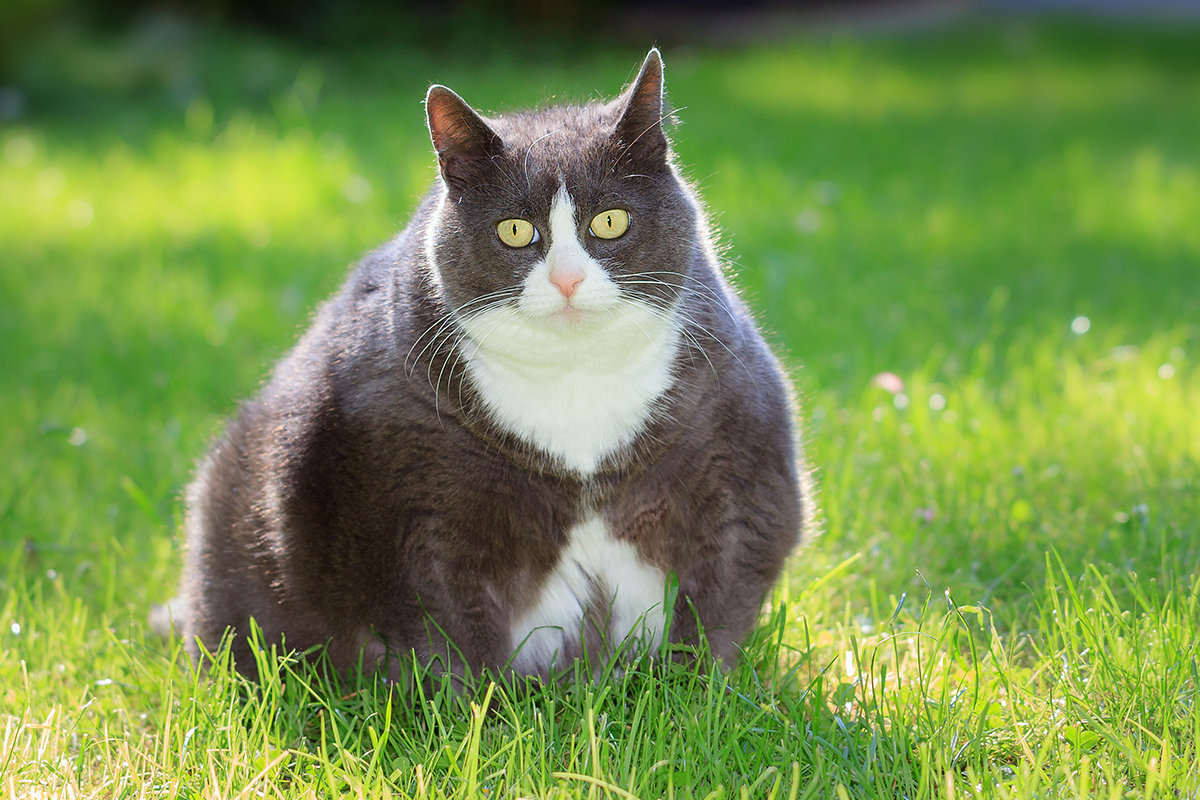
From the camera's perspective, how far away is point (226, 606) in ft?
7.49

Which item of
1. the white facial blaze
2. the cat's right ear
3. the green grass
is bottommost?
the green grass

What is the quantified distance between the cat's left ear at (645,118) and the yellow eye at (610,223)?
0.11 metres

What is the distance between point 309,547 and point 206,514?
347mm

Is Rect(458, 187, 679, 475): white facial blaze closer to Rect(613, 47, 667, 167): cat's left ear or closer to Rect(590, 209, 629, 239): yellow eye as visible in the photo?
Rect(590, 209, 629, 239): yellow eye

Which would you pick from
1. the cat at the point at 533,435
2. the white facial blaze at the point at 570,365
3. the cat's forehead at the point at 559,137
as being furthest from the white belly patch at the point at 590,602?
the cat's forehead at the point at 559,137

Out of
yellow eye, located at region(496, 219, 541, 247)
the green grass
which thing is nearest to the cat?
yellow eye, located at region(496, 219, 541, 247)

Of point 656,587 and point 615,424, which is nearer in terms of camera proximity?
point 615,424

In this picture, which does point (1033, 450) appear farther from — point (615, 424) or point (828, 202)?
point (828, 202)

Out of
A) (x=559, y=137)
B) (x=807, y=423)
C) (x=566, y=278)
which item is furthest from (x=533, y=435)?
(x=807, y=423)

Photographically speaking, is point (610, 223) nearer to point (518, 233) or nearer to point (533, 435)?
point (518, 233)

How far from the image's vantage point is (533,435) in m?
2.01

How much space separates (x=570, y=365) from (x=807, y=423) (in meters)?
1.22

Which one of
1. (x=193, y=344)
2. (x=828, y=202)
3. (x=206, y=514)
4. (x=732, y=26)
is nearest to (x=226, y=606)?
(x=206, y=514)

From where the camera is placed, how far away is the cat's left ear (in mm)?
1979
